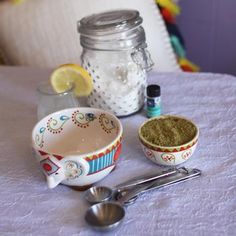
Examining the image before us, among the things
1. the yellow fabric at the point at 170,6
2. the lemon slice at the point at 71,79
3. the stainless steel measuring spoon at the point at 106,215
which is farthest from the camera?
the yellow fabric at the point at 170,6

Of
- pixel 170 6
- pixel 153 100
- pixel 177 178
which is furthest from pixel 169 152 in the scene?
pixel 170 6

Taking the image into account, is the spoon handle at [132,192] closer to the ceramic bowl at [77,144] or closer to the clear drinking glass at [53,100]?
the ceramic bowl at [77,144]

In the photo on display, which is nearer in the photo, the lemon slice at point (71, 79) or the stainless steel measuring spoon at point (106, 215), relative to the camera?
the stainless steel measuring spoon at point (106, 215)

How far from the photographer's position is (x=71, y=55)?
110 cm

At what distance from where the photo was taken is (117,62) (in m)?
0.70

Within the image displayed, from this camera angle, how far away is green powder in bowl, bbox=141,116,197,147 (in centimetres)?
57

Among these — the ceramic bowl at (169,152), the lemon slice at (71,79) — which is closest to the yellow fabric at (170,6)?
the lemon slice at (71,79)

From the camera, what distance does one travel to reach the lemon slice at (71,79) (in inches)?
25.9

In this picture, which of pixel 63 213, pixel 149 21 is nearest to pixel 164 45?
pixel 149 21

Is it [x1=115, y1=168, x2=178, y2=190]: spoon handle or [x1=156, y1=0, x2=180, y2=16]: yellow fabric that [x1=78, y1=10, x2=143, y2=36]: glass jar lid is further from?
[x1=156, y1=0, x2=180, y2=16]: yellow fabric

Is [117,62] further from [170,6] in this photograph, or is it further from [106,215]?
[170,6]

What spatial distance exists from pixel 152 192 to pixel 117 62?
25cm

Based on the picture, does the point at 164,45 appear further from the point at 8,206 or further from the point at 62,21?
the point at 8,206

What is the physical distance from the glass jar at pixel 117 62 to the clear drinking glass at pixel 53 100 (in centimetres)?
5
